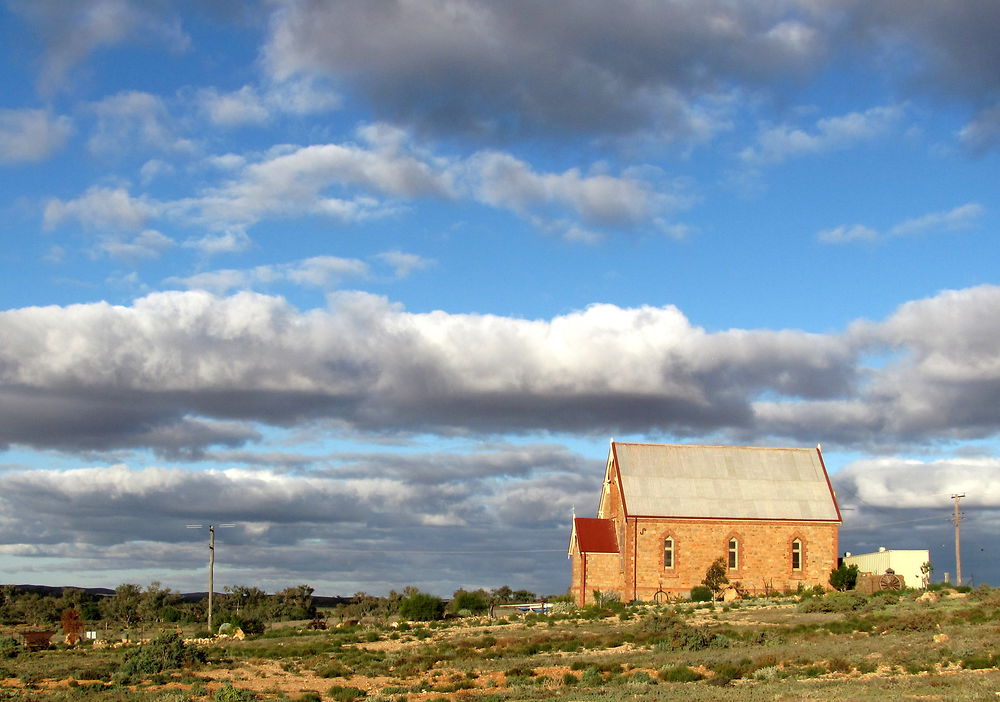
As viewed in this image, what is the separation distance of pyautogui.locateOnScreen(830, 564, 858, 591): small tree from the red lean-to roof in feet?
39.9

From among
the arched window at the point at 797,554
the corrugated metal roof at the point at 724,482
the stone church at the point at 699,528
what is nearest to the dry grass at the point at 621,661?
the stone church at the point at 699,528

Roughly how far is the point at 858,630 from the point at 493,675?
14228mm

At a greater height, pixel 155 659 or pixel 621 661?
pixel 621 661

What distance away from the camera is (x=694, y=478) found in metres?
62.4

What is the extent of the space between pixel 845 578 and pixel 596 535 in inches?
552

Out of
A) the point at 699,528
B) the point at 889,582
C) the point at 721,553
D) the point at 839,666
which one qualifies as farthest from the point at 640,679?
the point at 721,553

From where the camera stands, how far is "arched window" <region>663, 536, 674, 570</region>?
59906 mm

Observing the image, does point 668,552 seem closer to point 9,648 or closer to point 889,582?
point 889,582

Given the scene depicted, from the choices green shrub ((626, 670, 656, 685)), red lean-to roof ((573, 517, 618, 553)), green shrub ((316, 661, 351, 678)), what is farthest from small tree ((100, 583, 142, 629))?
green shrub ((626, 670, 656, 685))

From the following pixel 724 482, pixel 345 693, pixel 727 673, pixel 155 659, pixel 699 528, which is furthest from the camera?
pixel 724 482

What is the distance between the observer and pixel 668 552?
197 feet

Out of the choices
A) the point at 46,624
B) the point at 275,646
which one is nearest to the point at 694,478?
the point at 275,646

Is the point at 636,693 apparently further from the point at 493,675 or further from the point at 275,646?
the point at 275,646

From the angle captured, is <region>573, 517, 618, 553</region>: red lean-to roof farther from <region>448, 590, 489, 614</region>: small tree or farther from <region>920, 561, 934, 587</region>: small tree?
<region>920, 561, 934, 587</region>: small tree
